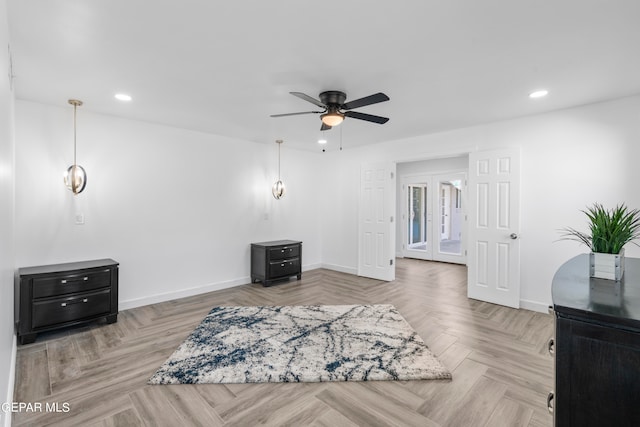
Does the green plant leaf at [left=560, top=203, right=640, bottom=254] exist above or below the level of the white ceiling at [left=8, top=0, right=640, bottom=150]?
below

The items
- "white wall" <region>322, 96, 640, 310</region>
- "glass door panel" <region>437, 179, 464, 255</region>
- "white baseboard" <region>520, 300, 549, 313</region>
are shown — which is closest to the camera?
"white wall" <region>322, 96, 640, 310</region>

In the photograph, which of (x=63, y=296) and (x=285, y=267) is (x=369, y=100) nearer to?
(x=285, y=267)

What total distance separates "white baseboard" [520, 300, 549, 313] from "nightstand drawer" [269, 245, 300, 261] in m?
3.55

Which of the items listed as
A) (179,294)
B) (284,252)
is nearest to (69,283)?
(179,294)

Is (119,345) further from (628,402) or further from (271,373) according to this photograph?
(628,402)

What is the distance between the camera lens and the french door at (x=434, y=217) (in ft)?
24.2

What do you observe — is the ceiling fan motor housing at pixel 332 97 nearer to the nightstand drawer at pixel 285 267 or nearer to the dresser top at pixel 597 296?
the dresser top at pixel 597 296

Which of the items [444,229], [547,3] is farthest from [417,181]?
[547,3]

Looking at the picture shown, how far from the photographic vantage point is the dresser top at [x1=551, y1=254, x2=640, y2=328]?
1039 mm

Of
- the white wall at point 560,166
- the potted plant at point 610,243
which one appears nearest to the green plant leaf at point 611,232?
the potted plant at point 610,243

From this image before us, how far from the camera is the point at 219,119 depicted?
4.07m

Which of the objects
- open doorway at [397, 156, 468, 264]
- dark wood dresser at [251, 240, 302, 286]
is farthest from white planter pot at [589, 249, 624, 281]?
open doorway at [397, 156, 468, 264]

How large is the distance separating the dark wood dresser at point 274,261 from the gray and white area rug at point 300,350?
1309mm

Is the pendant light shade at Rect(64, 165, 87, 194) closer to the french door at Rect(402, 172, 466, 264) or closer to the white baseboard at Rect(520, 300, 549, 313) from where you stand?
the white baseboard at Rect(520, 300, 549, 313)
